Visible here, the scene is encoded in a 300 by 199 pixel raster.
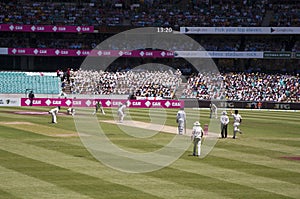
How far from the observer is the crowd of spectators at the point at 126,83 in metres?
78.6

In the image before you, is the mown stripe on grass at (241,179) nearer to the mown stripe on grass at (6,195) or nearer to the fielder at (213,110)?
the mown stripe on grass at (6,195)

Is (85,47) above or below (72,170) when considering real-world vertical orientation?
above

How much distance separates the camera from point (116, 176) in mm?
23969

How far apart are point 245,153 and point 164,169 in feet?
23.2

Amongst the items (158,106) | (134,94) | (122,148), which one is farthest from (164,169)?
(134,94)

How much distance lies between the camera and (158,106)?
7331 cm

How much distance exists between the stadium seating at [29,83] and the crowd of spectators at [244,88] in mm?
15541

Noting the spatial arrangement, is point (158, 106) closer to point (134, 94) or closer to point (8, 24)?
point (134, 94)

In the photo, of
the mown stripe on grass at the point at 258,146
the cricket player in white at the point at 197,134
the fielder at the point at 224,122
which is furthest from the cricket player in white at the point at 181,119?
the cricket player in white at the point at 197,134

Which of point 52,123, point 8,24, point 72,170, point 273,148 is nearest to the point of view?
point 72,170

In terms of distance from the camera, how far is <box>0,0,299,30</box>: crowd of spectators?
88688 mm

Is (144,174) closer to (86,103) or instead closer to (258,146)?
(258,146)

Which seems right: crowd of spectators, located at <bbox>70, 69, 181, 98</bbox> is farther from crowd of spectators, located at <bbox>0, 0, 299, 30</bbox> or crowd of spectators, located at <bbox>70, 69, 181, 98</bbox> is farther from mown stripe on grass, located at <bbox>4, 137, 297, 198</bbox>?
mown stripe on grass, located at <bbox>4, 137, 297, 198</bbox>

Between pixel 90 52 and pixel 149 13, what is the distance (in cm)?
981
